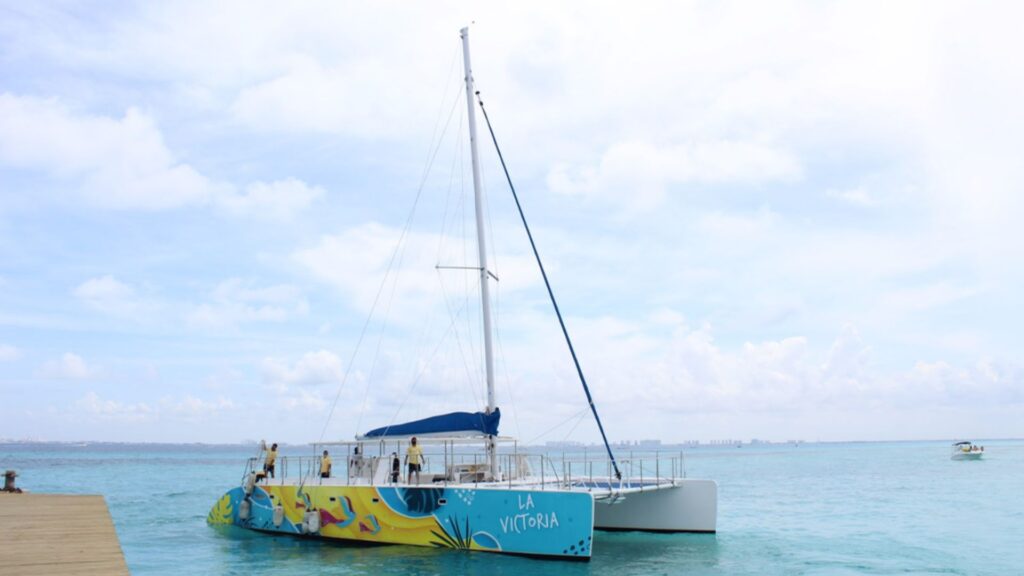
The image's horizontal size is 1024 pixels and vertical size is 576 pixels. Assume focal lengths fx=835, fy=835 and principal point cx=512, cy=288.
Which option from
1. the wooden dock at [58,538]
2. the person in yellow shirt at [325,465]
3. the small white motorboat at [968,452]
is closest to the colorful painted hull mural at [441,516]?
the person in yellow shirt at [325,465]

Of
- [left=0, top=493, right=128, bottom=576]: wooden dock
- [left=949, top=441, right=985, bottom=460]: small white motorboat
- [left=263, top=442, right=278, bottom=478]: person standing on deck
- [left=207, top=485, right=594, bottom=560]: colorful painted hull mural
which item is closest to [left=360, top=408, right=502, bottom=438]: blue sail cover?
[left=207, top=485, right=594, bottom=560]: colorful painted hull mural

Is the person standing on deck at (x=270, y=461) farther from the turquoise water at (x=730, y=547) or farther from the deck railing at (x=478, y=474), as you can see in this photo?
the turquoise water at (x=730, y=547)

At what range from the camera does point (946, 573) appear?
1510cm

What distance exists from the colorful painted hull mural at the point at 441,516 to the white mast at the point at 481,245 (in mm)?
2025

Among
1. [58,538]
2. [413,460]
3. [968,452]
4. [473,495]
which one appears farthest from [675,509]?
[968,452]

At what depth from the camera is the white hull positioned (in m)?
17.8

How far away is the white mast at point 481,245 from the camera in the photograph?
1742 cm

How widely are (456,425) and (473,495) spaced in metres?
2.44

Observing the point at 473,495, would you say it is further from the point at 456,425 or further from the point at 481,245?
the point at 481,245

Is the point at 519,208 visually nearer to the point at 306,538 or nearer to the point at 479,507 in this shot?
the point at 479,507

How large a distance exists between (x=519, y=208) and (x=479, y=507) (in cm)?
750

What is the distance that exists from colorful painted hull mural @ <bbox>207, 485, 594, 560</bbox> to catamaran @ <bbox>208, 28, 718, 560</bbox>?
2 centimetres

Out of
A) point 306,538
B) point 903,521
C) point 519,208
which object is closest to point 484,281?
point 519,208

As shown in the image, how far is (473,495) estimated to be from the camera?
600 inches
